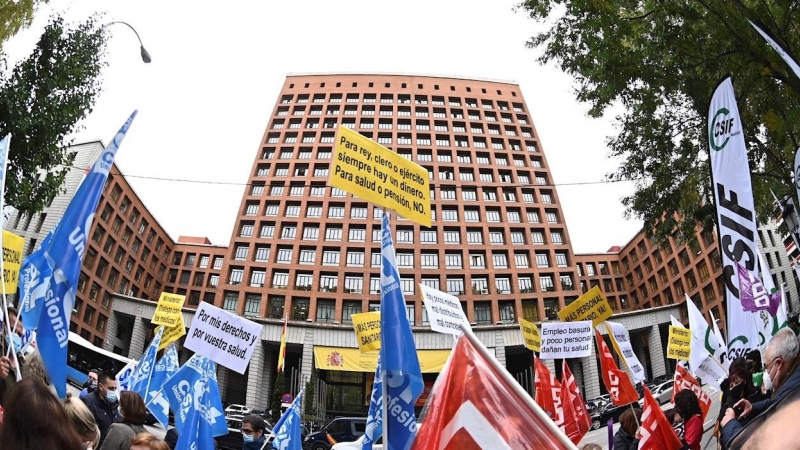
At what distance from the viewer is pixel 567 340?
36.2 ft

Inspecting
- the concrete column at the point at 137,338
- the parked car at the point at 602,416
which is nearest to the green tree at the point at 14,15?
the parked car at the point at 602,416

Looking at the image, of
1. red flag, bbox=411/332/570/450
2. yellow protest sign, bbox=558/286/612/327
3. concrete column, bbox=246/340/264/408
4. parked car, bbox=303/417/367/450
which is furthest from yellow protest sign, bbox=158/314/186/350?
concrete column, bbox=246/340/264/408

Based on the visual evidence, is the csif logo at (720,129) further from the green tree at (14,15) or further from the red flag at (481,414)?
the green tree at (14,15)

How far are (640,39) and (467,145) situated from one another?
45.5 metres

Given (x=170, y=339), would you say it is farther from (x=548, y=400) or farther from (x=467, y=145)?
(x=467, y=145)

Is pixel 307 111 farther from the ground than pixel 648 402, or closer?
farther from the ground

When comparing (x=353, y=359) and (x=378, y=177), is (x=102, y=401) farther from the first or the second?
(x=353, y=359)

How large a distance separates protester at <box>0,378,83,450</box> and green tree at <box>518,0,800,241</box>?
7611 millimetres

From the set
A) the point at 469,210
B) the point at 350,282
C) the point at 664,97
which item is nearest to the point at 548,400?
the point at 664,97

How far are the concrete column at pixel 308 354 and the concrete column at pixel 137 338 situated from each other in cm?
1290

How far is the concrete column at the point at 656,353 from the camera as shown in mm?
43438

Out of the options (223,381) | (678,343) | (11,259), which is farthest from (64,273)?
(223,381)

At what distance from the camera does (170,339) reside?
1253 centimetres

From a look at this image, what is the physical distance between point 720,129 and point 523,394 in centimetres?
493
